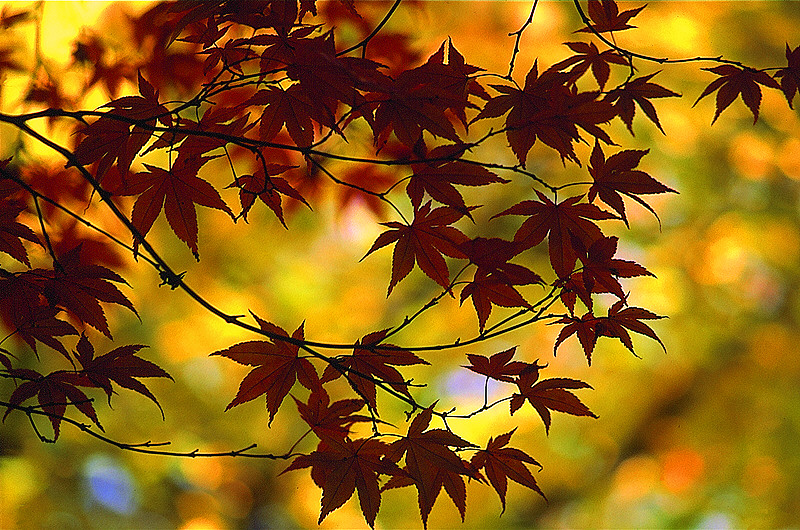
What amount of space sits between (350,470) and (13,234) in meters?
0.49

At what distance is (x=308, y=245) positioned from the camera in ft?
8.86

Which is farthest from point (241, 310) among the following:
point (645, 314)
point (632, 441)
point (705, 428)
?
point (645, 314)

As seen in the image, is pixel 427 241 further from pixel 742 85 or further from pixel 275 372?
pixel 742 85

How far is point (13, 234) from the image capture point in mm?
854

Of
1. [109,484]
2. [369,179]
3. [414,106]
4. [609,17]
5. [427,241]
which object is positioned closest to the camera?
[414,106]

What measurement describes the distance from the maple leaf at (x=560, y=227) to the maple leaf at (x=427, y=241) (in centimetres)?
8

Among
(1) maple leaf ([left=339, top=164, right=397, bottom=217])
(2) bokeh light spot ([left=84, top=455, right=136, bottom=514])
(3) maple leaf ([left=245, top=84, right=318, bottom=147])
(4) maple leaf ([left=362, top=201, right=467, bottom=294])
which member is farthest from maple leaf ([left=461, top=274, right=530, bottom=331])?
(2) bokeh light spot ([left=84, top=455, right=136, bottom=514])

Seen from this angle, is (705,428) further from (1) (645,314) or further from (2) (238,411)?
(1) (645,314)

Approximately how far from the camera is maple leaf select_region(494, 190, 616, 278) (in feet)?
2.78

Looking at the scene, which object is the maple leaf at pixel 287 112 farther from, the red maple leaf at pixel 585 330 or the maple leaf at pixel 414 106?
the red maple leaf at pixel 585 330

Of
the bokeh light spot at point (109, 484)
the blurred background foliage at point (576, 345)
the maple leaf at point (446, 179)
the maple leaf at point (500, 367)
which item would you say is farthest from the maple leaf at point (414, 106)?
the bokeh light spot at point (109, 484)

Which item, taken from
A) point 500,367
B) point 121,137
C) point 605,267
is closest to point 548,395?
point 500,367

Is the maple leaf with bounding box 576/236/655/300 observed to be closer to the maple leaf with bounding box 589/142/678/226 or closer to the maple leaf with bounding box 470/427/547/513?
the maple leaf with bounding box 589/142/678/226

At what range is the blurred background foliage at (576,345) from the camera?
245cm
